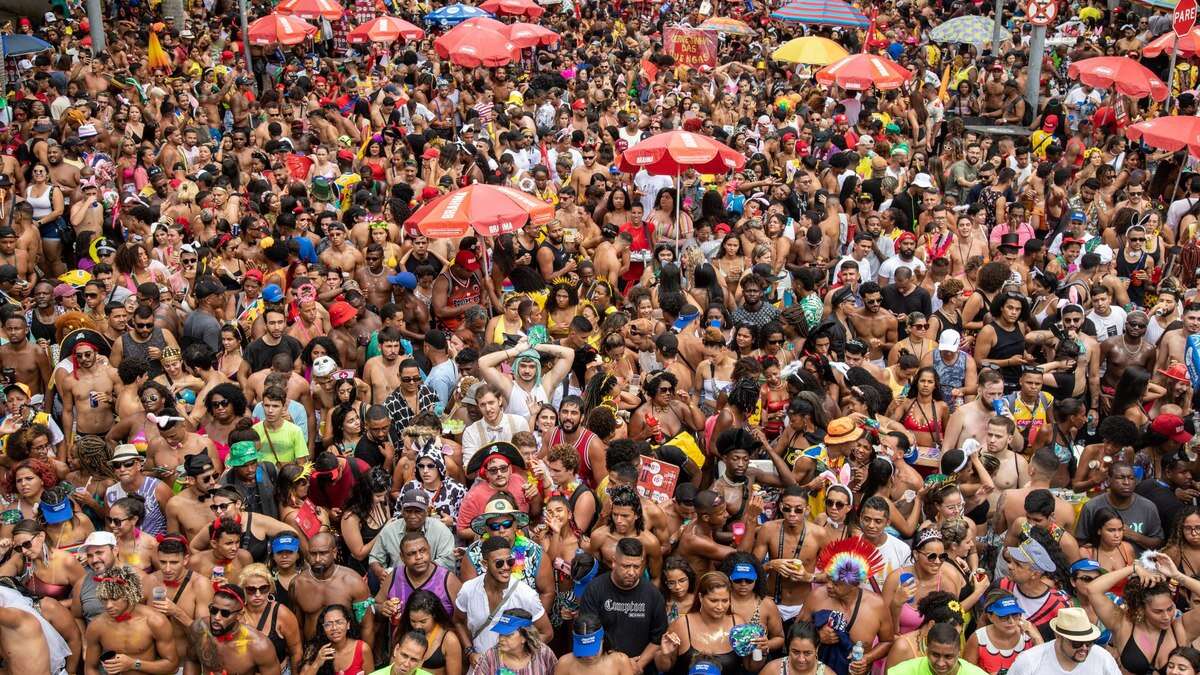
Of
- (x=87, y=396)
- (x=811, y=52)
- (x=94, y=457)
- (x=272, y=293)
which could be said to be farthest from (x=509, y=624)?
(x=811, y=52)

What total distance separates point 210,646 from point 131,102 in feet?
35.2

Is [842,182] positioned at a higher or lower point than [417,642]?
lower

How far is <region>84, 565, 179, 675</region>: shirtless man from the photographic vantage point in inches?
246

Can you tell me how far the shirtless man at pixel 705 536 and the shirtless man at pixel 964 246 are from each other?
5.04 m

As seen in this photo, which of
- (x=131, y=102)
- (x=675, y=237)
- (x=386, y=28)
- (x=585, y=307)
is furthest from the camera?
(x=386, y=28)

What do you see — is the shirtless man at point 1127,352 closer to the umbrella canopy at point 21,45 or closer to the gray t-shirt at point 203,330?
the gray t-shirt at point 203,330

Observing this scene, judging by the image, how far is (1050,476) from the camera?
7.46m

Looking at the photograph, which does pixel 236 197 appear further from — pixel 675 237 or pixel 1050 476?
pixel 1050 476

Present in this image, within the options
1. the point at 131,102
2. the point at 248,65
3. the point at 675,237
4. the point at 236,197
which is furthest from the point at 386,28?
the point at 675,237

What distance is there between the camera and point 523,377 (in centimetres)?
836

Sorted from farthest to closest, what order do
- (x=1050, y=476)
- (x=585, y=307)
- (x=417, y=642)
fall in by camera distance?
(x=585, y=307)
(x=1050, y=476)
(x=417, y=642)

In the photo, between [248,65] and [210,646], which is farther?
[248,65]

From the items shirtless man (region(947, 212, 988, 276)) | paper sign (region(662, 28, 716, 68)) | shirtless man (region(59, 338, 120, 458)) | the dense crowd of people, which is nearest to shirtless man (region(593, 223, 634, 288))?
the dense crowd of people

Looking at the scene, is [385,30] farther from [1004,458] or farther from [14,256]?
[1004,458]
